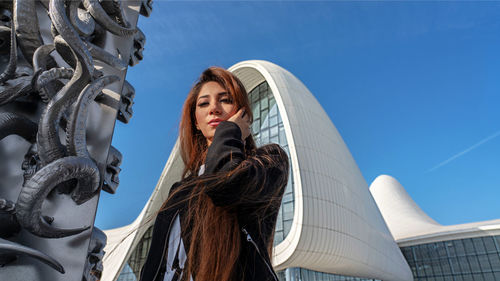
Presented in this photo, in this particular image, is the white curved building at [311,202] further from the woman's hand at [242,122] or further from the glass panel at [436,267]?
the woman's hand at [242,122]

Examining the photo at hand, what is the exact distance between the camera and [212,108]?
1.17 meters

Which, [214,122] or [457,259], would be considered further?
[457,259]

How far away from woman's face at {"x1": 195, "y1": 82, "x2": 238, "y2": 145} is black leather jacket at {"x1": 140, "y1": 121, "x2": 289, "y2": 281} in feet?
0.86

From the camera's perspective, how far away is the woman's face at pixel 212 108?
116 cm

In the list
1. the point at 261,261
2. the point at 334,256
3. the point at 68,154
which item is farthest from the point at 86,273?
the point at 334,256

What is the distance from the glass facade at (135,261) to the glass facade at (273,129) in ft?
25.4

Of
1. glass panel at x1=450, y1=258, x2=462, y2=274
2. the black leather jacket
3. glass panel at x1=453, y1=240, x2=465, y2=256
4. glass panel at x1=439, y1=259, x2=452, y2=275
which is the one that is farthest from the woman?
glass panel at x1=450, y1=258, x2=462, y2=274

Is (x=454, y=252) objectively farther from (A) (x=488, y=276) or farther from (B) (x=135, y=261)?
(B) (x=135, y=261)

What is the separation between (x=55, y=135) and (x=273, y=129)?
13604 millimetres

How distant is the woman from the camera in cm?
76

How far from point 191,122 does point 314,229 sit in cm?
1014

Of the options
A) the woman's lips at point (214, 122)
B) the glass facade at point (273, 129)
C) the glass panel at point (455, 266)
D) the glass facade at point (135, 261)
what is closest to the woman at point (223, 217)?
the woman's lips at point (214, 122)

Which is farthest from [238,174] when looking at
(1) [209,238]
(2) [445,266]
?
(2) [445,266]

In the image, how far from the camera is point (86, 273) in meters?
0.85
